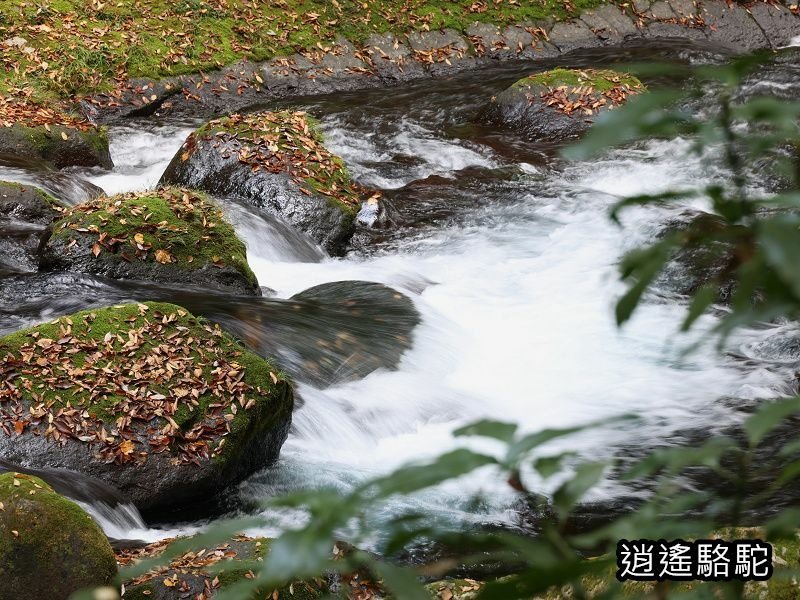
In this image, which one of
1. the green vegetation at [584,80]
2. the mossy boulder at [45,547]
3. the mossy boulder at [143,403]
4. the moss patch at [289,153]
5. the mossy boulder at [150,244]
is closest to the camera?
the mossy boulder at [45,547]

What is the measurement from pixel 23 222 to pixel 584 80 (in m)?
7.02

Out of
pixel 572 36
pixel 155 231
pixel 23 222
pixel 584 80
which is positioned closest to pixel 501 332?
pixel 155 231

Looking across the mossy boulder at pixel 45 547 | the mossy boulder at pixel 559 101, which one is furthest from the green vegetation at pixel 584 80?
the mossy boulder at pixel 45 547

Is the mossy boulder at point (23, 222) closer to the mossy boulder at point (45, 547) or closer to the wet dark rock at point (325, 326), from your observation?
the wet dark rock at point (325, 326)

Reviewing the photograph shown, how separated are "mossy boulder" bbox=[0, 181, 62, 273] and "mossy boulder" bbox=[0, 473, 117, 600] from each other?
12.9 ft

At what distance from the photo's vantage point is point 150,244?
7.00 metres

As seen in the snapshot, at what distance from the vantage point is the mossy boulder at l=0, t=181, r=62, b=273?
728cm

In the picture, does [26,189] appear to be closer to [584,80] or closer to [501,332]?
[501,332]

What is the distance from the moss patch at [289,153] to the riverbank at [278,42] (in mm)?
2167

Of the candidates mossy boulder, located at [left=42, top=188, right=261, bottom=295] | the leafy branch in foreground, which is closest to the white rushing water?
mossy boulder, located at [left=42, top=188, right=261, bottom=295]

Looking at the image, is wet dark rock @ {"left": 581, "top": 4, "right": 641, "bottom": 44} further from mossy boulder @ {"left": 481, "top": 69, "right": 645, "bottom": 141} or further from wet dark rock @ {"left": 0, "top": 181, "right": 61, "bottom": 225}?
wet dark rock @ {"left": 0, "top": 181, "right": 61, "bottom": 225}

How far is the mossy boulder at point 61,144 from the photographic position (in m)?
9.71

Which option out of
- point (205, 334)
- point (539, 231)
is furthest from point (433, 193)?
point (205, 334)

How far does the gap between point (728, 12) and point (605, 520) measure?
13.6 meters
